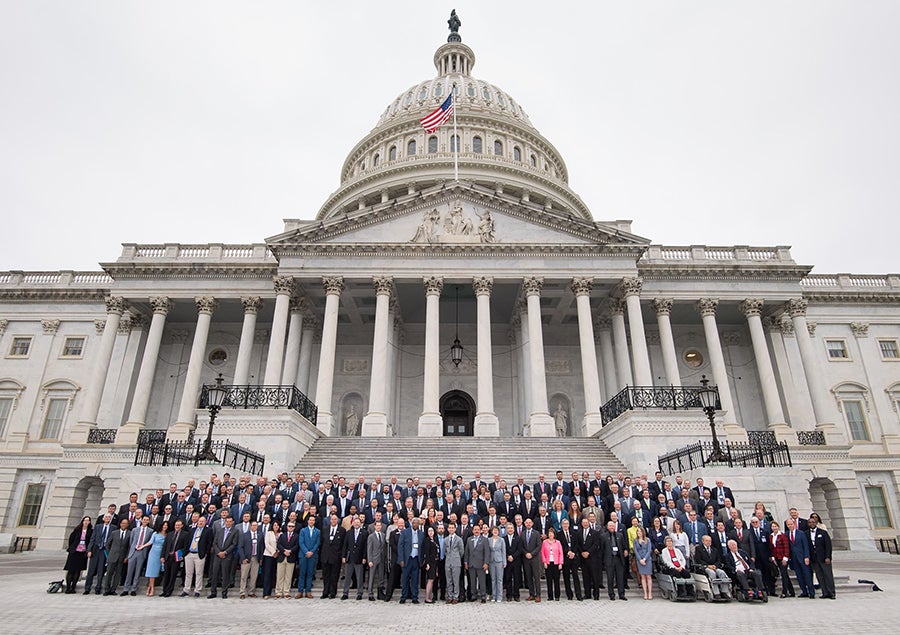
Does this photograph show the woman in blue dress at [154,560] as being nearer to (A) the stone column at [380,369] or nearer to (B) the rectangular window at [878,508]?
(A) the stone column at [380,369]

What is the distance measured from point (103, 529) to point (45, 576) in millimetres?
5560

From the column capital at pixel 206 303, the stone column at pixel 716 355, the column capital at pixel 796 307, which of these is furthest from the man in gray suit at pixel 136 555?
the column capital at pixel 796 307

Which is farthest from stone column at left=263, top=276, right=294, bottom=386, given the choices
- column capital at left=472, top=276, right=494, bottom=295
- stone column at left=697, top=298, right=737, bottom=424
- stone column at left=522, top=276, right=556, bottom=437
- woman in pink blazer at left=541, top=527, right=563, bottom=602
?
stone column at left=697, top=298, right=737, bottom=424

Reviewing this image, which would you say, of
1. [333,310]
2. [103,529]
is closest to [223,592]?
[103,529]

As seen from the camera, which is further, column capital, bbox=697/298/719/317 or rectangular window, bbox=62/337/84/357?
rectangular window, bbox=62/337/84/357

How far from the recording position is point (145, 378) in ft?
105

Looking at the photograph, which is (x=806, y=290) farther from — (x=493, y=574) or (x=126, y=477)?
(x=126, y=477)

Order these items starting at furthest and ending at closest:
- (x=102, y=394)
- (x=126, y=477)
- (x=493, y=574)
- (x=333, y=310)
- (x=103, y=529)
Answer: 1. (x=102, y=394)
2. (x=333, y=310)
3. (x=126, y=477)
4. (x=103, y=529)
5. (x=493, y=574)

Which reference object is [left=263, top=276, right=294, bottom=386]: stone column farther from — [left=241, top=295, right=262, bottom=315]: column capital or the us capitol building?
[left=241, top=295, right=262, bottom=315]: column capital

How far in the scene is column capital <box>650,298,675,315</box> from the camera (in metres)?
32.8

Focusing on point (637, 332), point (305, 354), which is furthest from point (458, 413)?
point (637, 332)

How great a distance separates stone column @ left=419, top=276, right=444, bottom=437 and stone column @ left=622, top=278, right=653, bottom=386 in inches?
401

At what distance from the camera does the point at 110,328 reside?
32.9 metres

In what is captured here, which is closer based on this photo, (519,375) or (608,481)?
(608,481)
